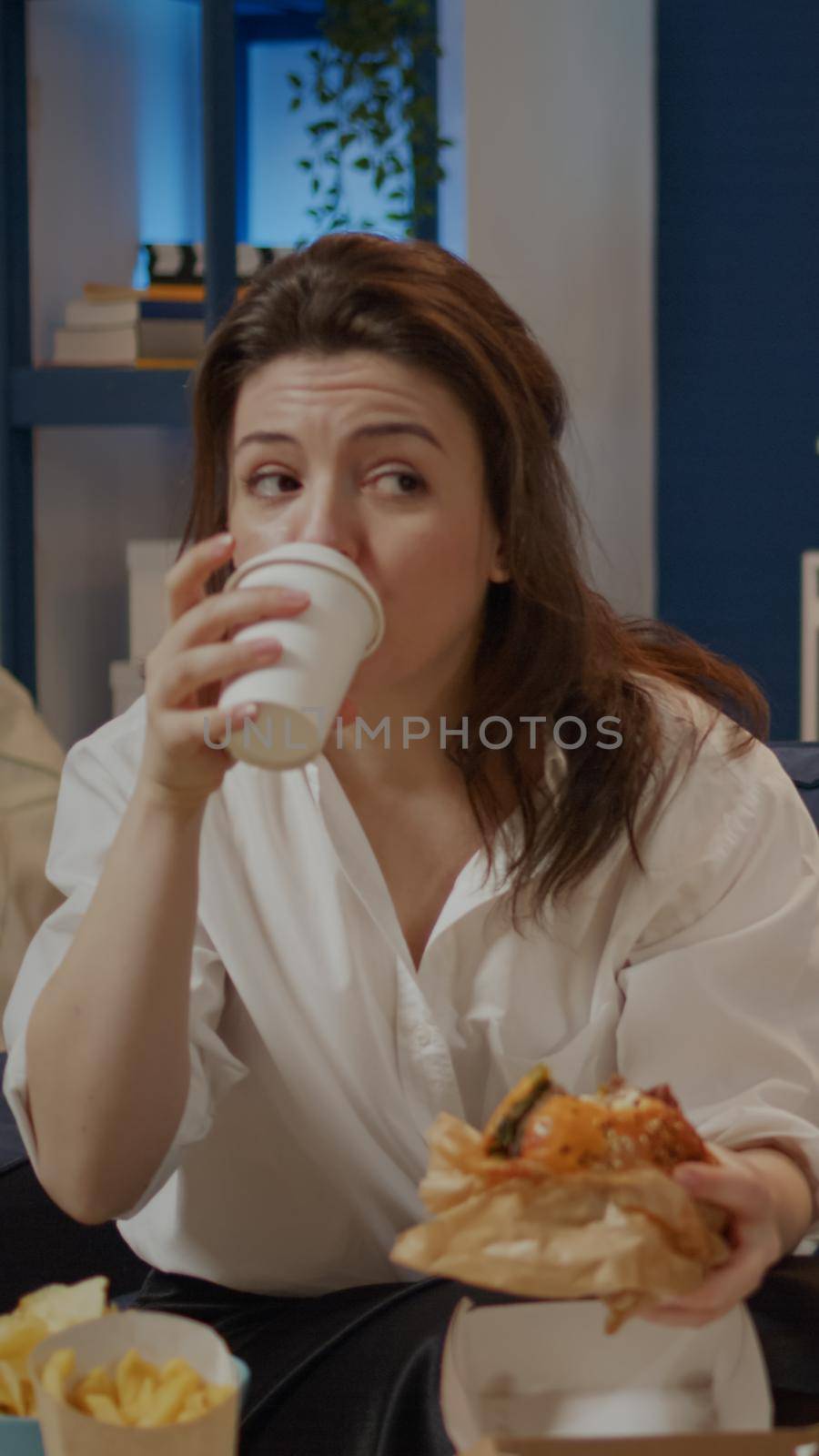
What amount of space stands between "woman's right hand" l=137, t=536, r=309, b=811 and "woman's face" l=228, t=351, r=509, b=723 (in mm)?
140

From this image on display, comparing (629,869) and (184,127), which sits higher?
(184,127)

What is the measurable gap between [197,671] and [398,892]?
484 mm

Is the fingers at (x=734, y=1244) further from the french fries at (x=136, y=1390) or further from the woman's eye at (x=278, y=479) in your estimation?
the woman's eye at (x=278, y=479)

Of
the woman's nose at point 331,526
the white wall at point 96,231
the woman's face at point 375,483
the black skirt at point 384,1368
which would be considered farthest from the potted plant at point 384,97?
the black skirt at point 384,1368

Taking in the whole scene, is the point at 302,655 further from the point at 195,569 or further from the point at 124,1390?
the point at 124,1390

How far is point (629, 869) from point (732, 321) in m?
3.40

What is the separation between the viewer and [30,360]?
331 centimetres

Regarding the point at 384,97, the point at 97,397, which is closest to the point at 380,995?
the point at 97,397

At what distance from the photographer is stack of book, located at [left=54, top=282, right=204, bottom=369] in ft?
10.8

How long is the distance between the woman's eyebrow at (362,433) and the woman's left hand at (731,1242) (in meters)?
0.53

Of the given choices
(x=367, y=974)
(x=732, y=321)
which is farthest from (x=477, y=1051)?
(x=732, y=321)

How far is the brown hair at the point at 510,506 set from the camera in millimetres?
1195

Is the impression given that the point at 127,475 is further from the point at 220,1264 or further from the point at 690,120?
the point at 220,1264

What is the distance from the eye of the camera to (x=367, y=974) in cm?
120
